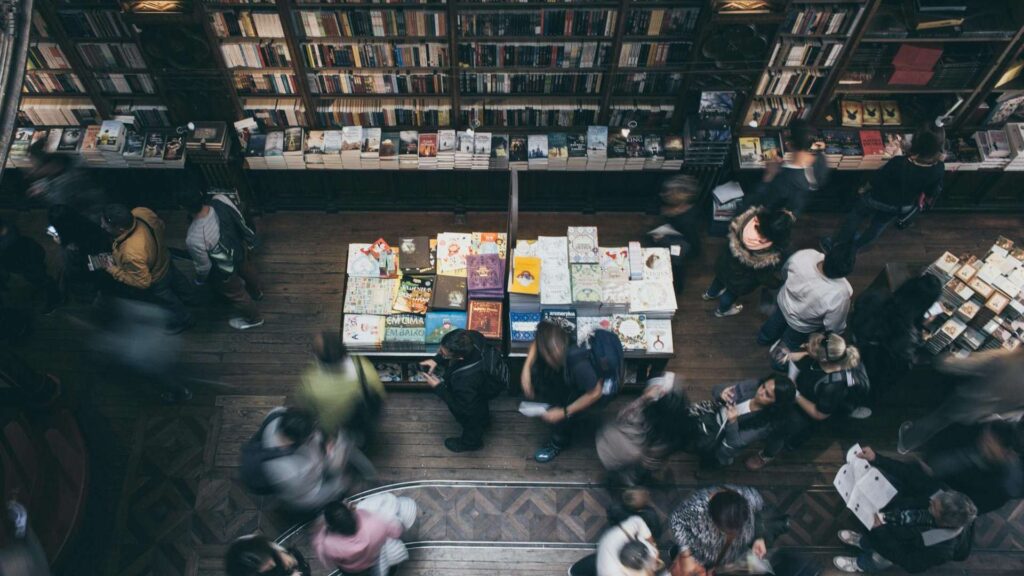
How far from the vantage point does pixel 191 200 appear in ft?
22.0

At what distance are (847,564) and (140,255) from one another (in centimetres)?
729

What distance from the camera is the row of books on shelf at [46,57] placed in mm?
7639

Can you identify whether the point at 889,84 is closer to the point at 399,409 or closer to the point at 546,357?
the point at 546,357

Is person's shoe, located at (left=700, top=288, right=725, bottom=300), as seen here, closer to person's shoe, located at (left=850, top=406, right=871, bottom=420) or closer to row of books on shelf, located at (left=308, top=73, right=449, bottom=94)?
person's shoe, located at (left=850, top=406, right=871, bottom=420)

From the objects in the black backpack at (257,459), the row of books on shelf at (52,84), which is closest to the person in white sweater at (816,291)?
the black backpack at (257,459)

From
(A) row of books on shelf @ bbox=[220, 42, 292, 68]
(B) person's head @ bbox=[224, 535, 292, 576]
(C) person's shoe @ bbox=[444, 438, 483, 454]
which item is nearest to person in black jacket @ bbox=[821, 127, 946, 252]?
(C) person's shoe @ bbox=[444, 438, 483, 454]

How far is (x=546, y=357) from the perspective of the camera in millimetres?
5977

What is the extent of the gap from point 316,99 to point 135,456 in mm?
4319

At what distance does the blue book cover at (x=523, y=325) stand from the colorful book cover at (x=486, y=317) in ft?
0.46

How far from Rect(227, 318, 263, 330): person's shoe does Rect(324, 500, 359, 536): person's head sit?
3.43m

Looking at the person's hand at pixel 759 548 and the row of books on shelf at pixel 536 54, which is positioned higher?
the row of books on shelf at pixel 536 54

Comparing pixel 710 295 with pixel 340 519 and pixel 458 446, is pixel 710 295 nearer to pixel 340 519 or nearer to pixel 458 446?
pixel 458 446

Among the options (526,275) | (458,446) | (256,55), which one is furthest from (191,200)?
(458,446)

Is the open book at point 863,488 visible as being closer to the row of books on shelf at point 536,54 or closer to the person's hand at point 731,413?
the person's hand at point 731,413
